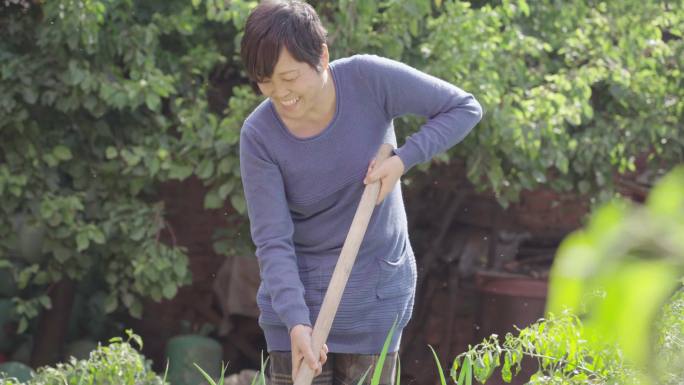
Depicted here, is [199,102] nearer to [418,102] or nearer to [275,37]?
[418,102]

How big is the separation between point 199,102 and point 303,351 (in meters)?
2.26

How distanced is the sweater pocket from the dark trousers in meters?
0.14

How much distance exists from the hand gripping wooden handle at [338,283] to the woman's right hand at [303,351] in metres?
0.01

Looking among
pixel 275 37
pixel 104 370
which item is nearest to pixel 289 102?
pixel 275 37

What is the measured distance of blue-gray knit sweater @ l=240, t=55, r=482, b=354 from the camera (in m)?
2.24

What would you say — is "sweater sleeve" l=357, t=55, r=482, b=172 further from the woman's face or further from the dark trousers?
the dark trousers

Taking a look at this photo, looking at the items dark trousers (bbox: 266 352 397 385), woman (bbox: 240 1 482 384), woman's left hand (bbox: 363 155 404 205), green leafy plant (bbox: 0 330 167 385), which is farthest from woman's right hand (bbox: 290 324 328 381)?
green leafy plant (bbox: 0 330 167 385)

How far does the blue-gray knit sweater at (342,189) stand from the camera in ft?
7.36

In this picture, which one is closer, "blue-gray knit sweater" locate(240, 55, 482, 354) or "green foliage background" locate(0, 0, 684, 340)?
"blue-gray knit sweater" locate(240, 55, 482, 354)

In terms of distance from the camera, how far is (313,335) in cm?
214

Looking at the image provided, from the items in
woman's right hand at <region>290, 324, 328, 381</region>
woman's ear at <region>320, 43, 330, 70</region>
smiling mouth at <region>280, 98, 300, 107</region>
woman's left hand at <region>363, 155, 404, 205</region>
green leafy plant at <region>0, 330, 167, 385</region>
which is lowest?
green leafy plant at <region>0, 330, 167, 385</region>

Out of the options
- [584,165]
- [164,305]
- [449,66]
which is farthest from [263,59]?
[164,305]

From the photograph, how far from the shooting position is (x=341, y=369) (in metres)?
2.34

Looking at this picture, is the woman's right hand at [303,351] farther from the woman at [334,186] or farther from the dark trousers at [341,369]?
the dark trousers at [341,369]
